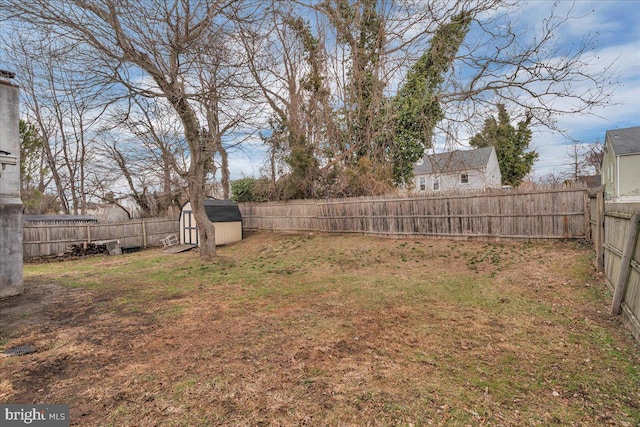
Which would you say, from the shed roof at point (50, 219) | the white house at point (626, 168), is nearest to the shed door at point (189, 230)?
the shed roof at point (50, 219)

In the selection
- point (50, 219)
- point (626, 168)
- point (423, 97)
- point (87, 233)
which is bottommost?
point (87, 233)

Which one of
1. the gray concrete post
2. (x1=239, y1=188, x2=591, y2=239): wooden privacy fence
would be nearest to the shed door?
(x1=239, y1=188, x2=591, y2=239): wooden privacy fence

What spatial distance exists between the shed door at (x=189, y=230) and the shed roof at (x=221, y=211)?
47.4 inches

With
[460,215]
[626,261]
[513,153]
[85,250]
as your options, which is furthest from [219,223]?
[513,153]

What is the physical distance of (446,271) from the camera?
7.34 meters

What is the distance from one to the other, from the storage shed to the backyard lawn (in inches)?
296

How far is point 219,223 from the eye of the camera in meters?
14.5

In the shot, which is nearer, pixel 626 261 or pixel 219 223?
pixel 626 261

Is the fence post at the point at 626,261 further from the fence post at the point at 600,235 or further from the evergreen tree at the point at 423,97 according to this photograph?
the evergreen tree at the point at 423,97

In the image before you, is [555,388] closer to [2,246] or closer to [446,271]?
[446,271]

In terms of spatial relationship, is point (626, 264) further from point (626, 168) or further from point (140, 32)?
point (626, 168)

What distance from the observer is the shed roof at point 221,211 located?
14.3m

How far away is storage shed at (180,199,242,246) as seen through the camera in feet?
47.7

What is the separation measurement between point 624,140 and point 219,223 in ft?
74.4
